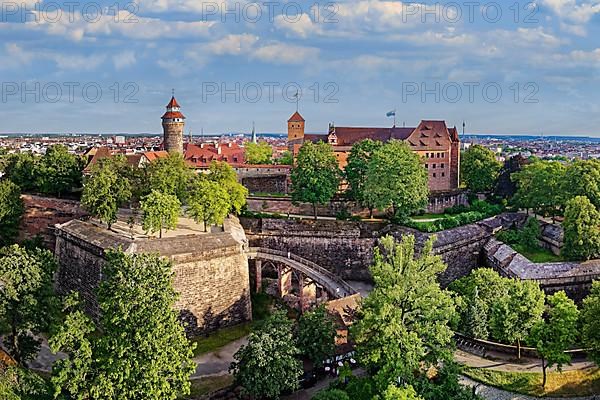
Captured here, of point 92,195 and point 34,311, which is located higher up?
point 92,195

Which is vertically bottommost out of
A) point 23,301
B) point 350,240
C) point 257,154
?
point 23,301

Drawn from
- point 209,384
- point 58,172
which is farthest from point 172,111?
point 209,384

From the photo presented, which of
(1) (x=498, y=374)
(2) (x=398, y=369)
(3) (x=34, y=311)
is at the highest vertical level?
(3) (x=34, y=311)

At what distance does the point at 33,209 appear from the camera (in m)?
47.2

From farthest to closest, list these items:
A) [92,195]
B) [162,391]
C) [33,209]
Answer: [33,209] → [92,195] → [162,391]

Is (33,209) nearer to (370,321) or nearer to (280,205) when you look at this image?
(280,205)

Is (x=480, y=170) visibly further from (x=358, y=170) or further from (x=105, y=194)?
(x=105, y=194)

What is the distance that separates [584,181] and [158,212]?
2927 centimetres

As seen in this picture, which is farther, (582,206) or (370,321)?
(582,206)

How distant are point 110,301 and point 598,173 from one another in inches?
1343

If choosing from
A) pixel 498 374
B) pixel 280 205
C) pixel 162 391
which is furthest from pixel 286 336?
pixel 280 205

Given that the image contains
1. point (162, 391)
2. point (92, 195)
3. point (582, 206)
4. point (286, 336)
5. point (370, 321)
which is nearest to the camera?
point (162, 391)

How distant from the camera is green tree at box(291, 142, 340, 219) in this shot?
46.0 meters

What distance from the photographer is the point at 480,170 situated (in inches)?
2163
